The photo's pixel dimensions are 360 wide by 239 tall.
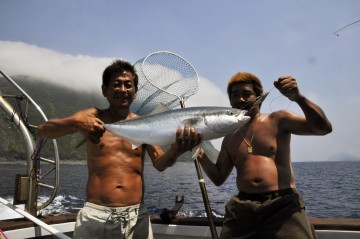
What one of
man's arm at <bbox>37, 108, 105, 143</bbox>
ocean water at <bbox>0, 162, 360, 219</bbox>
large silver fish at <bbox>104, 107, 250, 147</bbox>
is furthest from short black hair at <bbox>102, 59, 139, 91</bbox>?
ocean water at <bbox>0, 162, 360, 219</bbox>

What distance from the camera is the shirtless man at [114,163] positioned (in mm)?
3689

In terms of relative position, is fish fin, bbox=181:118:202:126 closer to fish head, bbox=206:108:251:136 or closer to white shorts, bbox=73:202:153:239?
fish head, bbox=206:108:251:136

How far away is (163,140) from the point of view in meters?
3.63

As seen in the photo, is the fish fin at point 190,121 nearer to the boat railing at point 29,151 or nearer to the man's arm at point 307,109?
the man's arm at point 307,109

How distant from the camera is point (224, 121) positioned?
3539mm

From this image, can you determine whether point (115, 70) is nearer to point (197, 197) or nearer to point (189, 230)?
point (189, 230)

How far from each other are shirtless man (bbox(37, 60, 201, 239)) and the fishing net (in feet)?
7.06

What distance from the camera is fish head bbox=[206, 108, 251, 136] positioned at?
3.54m

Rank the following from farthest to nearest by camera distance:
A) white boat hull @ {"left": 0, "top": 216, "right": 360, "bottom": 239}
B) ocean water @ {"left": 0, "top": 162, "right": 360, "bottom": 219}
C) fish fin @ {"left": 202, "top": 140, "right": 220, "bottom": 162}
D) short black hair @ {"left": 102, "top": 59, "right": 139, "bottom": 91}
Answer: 1. ocean water @ {"left": 0, "top": 162, "right": 360, "bottom": 219}
2. fish fin @ {"left": 202, "top": 140, "right": 220, "bottom": 162}
3. white boat hull @ {"left": 0, "top": 216, "right": 360, "bottom": 239}
4. short black hair @ {"left": 102, "top": 59, "right": 139, "bottom": 91}

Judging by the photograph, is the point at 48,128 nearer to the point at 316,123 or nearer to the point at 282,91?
the point at 282,91

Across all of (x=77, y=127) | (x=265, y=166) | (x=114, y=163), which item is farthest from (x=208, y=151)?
(x=77, y=127)

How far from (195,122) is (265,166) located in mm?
1312

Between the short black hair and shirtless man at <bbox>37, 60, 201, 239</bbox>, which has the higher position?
the short black hair

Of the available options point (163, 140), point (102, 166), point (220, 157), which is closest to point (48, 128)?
point (102, 166)
